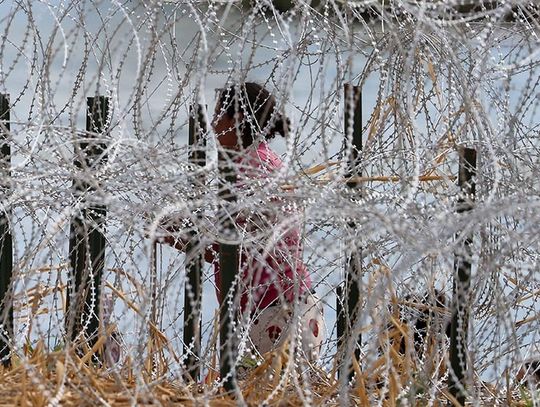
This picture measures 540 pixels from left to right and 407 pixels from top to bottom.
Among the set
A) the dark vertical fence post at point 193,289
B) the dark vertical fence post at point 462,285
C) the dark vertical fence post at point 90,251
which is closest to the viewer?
the dark vertical fence post at point 462,285

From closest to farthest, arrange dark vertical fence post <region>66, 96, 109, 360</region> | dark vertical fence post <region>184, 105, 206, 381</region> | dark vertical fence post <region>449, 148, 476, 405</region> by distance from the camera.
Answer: dark vertical fence post <region>449, 148, 476, 405</region>
dark vertical fence post <region>184, 105, 206, 381</region>
dark vertical fence post <region>66, 96, 109, 360</region>

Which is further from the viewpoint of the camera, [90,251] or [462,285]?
[90,251]

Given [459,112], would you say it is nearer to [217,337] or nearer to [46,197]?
[217,337]

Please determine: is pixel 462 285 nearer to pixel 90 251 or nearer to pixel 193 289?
pixel 193 289

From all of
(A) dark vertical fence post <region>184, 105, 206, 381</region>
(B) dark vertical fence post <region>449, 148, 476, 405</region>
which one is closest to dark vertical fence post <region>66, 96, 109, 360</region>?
(A) dark vertical fence post <region>184, 105, 206, 381</region>

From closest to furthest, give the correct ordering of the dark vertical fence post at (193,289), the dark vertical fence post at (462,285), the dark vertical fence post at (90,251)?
the dark vertical fence post at (462,285), the dark vertical fence post at (193,289), the dark vertical fence post at (90,251)

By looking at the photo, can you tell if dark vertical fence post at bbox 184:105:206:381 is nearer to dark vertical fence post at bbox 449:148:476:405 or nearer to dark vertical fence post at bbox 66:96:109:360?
dark vertical fence post at bbox 66:96:109:360

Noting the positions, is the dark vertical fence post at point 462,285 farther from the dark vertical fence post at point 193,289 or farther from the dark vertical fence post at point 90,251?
the dark vertical fence post at point 90,251

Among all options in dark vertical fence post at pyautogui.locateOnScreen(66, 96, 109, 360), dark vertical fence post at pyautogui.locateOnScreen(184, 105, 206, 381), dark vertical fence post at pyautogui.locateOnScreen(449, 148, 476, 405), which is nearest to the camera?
dark vertical fence post at pyautogui.locateOnScreen(449, 148, 476, 405)

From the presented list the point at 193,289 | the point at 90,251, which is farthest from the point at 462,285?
the point at 90,251

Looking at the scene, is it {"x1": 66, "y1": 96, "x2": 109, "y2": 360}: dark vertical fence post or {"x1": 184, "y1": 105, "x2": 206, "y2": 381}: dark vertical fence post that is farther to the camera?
{"x1": 66, "y1": 96, "x2": 109, "y2": 360}: dark vertical fence post

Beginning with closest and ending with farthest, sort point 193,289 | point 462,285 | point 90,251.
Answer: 1. point 462,285
2. point 193,289
3. point 90,251

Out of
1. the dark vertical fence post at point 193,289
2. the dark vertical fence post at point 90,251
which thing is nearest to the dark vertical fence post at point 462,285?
the dark vertical fence post at point 193,289

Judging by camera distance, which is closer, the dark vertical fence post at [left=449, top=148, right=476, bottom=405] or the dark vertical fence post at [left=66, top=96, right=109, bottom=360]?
the dark vertical fence post at [left=449, top=148, right=476, bottom=405]
